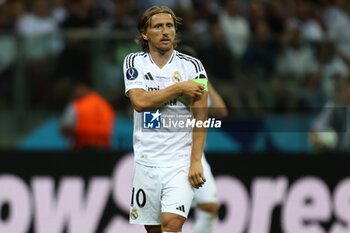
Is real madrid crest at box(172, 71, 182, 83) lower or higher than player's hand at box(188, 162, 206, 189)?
higher

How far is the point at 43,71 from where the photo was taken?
9422 millimetres

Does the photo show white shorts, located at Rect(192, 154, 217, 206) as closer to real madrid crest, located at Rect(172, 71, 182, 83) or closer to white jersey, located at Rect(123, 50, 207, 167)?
white jersey, located at Rect(123, 50, 207, 167)

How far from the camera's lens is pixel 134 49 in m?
9.30

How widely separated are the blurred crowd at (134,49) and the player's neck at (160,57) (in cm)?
403

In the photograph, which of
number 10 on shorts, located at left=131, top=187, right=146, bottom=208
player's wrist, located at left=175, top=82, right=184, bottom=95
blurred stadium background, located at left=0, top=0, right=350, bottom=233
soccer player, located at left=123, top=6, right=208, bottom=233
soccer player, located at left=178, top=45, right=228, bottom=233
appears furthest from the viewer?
blurred stadium background, located at left=0, top=0, right=350, bottom=233

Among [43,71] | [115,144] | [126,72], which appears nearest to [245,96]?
[115,144]

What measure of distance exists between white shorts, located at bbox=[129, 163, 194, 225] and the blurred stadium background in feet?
11.2

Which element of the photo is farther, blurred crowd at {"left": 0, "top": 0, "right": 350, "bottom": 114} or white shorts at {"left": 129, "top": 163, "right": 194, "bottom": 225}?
blurred crowd at {"left": 0, "top": 0, "right": 350, "bottom": 114}

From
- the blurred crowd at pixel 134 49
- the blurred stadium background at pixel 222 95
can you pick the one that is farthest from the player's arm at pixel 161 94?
the blurred crowd at pixel 134 49

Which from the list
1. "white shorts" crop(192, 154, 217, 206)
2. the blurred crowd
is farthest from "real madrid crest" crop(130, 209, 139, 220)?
the blurred crowd

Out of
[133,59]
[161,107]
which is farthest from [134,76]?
[161,107]

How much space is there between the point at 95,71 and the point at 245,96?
75.2 inches

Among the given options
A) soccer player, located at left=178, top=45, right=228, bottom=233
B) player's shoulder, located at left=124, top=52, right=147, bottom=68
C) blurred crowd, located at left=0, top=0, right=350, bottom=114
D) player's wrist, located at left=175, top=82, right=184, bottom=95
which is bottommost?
soccer player, located at left=178, top=45, right=228, bottom=233

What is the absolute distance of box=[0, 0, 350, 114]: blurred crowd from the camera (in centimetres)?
942
